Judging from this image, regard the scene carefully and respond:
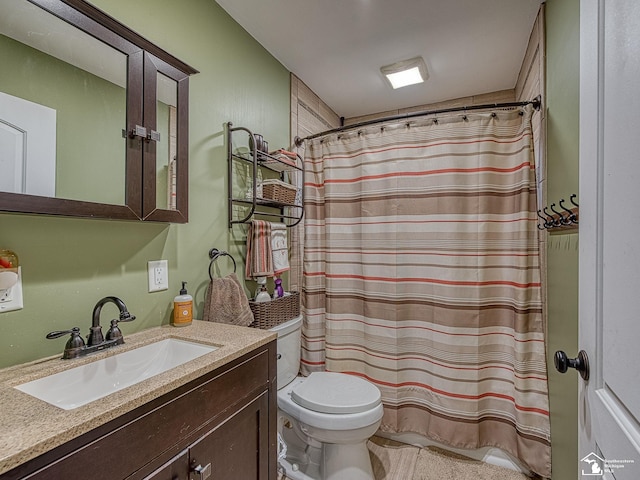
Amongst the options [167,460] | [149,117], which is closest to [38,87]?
[149,117]

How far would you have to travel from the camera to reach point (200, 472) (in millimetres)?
846

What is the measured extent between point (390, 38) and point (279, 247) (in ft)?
4.67

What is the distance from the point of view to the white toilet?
144 cm

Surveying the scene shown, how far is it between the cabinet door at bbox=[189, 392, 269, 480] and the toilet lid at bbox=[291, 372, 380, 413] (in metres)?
0.42

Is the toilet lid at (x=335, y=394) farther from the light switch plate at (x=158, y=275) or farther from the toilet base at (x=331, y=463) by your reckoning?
the light switch plate at (x=158, y=275)

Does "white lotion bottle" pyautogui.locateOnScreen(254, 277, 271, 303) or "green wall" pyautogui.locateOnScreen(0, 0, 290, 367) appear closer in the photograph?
"green wall" pyautogui.locateOnScreen(0, 0, 290, 367)

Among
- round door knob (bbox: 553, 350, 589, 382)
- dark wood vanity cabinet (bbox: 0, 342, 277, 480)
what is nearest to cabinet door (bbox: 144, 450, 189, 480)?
dark wood vanity cabinet (bbox: 0, 342, 277, 480)

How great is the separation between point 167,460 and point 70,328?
0.57 meters

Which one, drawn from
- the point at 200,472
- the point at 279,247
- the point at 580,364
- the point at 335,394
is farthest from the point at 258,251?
the point at 580,364

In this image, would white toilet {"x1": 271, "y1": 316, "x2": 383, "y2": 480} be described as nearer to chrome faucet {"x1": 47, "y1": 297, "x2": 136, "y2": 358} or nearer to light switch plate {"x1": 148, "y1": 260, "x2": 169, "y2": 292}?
light switch plate {"x1": 148, "y1": 260, "x2": 169, "y2": 292}

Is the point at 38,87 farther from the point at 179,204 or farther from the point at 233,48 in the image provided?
A: the point at 233,48

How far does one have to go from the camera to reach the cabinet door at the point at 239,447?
Result: 0.88 meters

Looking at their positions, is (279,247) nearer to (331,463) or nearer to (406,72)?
(331,463)

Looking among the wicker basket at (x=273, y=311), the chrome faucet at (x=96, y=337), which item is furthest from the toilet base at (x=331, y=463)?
the chrome faucet at (x=96, y=337)
